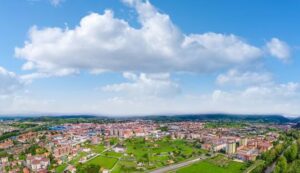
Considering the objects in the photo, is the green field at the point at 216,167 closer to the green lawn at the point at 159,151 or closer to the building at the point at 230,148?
the green lawn at the point at 159,151

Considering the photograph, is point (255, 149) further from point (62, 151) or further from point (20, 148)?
point (20, 148)

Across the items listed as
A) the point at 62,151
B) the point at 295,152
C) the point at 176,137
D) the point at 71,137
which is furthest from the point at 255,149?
the point at 71,137

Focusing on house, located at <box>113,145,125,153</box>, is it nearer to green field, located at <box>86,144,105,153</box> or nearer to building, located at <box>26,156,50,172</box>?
green field, located at <box>86,144,105,153</box>

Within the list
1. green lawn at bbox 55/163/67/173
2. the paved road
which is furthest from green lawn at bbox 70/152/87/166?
the paved road

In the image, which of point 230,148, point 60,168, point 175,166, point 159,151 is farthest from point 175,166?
point 60,168

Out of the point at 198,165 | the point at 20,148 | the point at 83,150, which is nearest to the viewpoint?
the point at 198,165

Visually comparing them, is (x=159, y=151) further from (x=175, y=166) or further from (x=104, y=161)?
(x=104, y=161)
